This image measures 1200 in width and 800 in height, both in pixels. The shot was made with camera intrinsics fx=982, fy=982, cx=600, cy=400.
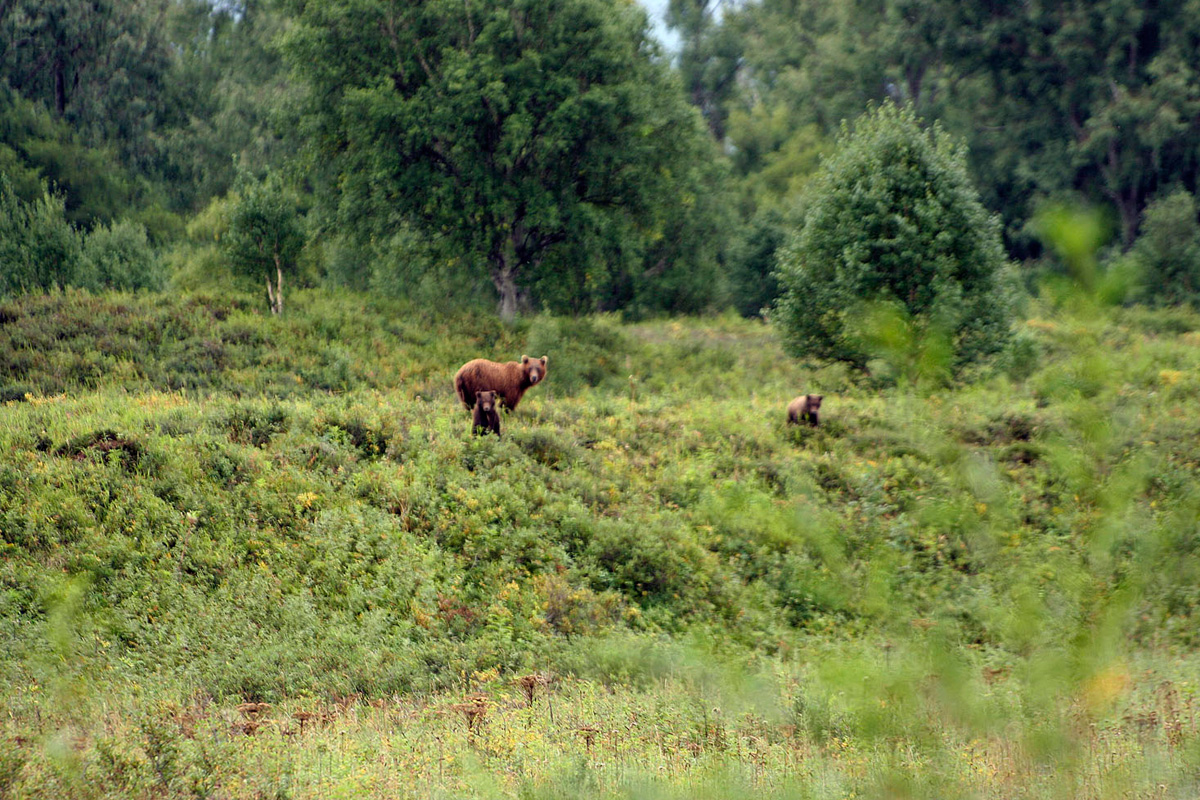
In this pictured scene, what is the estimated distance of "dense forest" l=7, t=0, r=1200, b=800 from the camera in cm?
310

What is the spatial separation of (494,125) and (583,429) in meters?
16.4

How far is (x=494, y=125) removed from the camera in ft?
103

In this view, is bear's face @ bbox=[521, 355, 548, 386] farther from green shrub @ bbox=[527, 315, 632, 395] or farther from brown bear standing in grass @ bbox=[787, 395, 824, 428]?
green shrub @ bbox=[527, 315, 632, 395]

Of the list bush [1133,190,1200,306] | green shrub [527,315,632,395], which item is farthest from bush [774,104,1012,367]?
bush [1133,190,1200,306]

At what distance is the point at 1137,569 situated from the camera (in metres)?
2.76

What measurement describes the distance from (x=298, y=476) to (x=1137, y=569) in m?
12.5

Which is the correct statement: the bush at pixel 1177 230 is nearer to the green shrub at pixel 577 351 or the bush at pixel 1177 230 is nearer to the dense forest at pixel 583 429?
the dense forest at pixel 583 429

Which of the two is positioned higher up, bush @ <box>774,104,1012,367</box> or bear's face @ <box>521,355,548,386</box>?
bush @ <box>774,104,1012,367</box>

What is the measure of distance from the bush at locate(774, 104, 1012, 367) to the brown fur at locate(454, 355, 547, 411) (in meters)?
6.63

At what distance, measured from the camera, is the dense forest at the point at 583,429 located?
3100mm

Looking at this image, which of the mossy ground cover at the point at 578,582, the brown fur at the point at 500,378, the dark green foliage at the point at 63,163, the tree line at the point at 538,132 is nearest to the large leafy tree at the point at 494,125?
the tree line at the point at 538,132

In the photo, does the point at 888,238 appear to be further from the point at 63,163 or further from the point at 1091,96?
the point at 63,163

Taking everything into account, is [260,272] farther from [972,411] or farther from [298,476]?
[972,411]

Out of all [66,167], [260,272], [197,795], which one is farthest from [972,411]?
[66,167]
